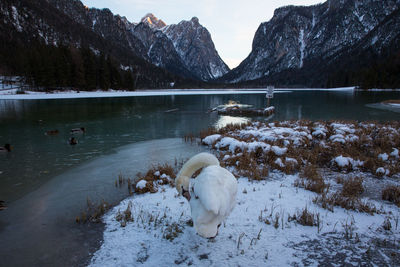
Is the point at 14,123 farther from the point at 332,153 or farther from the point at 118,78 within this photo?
the point at 118,78

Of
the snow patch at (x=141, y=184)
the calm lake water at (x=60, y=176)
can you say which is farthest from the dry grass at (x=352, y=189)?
the calm lake water at (x=60, y=176)

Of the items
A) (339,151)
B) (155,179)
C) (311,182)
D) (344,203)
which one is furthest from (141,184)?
(339,151)

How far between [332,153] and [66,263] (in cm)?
1104

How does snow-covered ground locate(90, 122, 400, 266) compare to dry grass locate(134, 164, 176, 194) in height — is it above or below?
below

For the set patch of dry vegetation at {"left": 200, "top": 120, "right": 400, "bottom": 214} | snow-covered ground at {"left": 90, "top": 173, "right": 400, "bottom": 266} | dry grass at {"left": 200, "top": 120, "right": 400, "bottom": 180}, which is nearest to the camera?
snow-covered ground at {"left": 90, "top": 173, "right": 400, "bottom": 266}

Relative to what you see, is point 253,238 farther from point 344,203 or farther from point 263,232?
point 344,203

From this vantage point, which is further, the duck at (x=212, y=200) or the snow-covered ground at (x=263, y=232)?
the snow-covered ground at (x=263, y=232)

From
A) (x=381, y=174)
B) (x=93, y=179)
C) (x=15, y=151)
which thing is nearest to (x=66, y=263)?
(x=93, y=179)

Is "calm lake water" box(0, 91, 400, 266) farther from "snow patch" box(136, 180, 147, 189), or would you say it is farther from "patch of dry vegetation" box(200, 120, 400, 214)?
"patch of dry vegetation" box(200, 120, 400, 214)

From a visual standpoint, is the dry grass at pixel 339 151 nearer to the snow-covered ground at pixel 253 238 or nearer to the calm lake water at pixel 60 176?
the snow-covered ground at pixel 253 238

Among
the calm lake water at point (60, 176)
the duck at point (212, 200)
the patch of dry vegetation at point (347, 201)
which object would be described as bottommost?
the calm lake water at point (60, 176)

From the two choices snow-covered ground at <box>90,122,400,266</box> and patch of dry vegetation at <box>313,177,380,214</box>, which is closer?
snow-covered ground at <box>90,122,400,266</box>

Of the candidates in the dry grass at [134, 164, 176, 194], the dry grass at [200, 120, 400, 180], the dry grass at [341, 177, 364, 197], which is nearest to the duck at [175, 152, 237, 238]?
the dry grass at [134, 164, 176, 194]

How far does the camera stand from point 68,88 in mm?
74312
